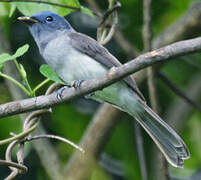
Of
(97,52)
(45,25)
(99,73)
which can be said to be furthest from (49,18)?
(99,73)

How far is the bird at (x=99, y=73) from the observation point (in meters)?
2.95

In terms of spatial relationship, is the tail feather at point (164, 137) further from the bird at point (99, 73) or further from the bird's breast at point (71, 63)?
the bird's breast at point (71, 63)

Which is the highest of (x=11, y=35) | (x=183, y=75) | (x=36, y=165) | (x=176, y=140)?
(x=176, y=140)

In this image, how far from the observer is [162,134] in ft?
9.61

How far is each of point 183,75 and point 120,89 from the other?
1.43m

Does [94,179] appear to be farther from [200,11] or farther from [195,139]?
[200,11]

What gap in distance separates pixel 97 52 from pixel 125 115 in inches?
41.5

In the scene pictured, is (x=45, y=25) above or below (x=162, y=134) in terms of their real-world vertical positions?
above

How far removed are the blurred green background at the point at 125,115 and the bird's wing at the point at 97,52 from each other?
797 millimetres

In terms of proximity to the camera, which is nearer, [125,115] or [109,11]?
[109,11]

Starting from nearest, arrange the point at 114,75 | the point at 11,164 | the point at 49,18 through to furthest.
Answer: the point at 114,75 < the point at 11,164 < the point at 49,18

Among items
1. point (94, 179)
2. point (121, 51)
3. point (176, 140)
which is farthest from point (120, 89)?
point (121, 51)

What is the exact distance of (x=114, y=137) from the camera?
13.6 ft

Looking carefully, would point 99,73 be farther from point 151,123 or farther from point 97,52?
point 151,123
